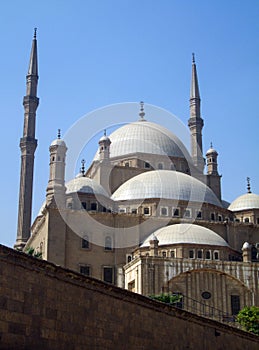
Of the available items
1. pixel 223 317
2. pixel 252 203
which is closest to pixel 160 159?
pixel 252 203

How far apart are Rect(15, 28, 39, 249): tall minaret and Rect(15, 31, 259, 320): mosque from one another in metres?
0.05

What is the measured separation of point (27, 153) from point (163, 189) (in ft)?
24.0

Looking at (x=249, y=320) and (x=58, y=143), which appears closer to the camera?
(x=249, y=320)

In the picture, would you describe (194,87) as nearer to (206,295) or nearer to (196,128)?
(196,128)

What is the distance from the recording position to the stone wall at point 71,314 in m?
8.33

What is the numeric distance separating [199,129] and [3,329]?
3047cm

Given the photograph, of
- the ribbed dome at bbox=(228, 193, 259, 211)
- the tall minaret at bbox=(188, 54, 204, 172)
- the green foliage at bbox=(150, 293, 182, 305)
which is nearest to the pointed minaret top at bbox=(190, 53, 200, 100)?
the tall minaret at bbox=(188, 54, 204, 172)

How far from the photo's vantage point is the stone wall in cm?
833

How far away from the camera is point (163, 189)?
1240 inches

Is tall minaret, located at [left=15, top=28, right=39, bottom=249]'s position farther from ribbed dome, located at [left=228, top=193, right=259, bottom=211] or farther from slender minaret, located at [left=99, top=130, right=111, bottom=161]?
ribbed dome, located at [left=228, top=193, right=259, bottom=211]

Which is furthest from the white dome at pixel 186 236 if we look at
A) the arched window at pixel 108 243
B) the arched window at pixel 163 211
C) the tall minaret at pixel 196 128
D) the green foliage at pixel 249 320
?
the tall minaret at pixel 196 128

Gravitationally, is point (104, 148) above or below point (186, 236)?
above

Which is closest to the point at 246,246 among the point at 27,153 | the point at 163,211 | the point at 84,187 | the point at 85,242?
the point at 163,211

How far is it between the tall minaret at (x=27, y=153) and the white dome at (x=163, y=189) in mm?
4370
